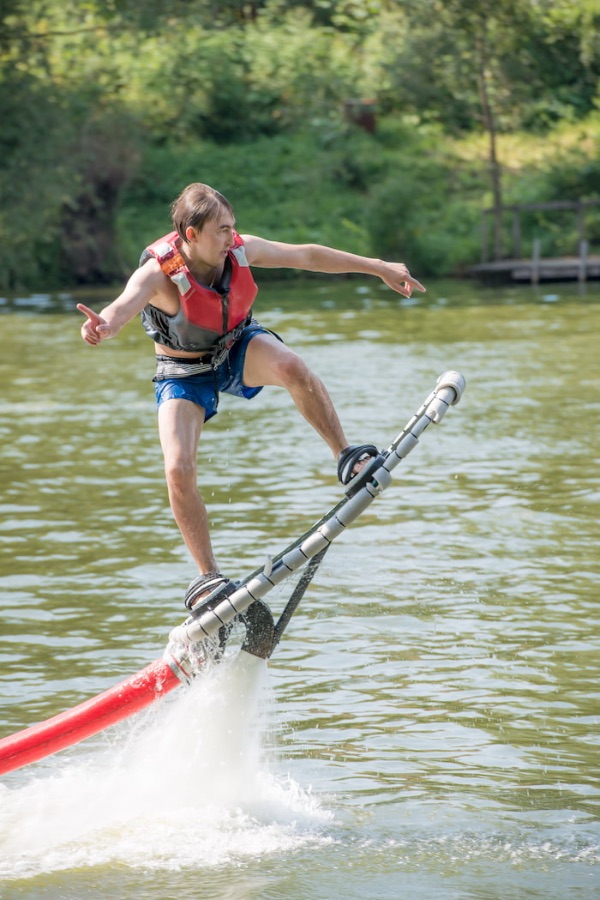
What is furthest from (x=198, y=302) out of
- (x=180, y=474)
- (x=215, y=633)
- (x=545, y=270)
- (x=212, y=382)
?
(x=545, y=270)

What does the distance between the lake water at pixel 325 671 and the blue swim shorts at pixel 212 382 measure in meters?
1.33

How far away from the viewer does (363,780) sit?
25.2ft

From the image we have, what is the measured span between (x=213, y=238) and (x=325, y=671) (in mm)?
3269

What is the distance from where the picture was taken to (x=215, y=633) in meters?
7.24

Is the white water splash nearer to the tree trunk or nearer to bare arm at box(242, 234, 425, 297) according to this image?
bare arm at box(242, 234, 425, 297)

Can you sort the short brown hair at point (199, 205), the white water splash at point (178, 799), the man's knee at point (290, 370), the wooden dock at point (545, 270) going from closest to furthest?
the white water splash at point (178, 799)
the short brown hair at point (199, 205)
the man's knee at point (290, 370)
the wooden dock at point (545, 270)

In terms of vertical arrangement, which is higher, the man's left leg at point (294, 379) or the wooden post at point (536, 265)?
the wooden post at point (536, 265)

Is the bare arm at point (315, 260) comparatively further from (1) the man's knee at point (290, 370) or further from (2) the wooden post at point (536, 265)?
(2) the wooden post at point (536, 265)

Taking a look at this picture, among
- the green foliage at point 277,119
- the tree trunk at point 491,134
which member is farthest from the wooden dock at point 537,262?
the green foliage at point 277,119

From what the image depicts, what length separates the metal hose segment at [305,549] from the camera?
23.5 feet

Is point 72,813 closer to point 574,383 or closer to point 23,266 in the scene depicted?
point 574,383

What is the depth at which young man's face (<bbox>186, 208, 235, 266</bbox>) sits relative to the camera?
7148mm

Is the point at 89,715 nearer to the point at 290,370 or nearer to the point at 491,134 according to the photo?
the point at 290,370

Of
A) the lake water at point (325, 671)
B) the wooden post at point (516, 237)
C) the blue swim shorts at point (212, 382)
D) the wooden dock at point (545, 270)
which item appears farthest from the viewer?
the wooden post at point (516, 237)
